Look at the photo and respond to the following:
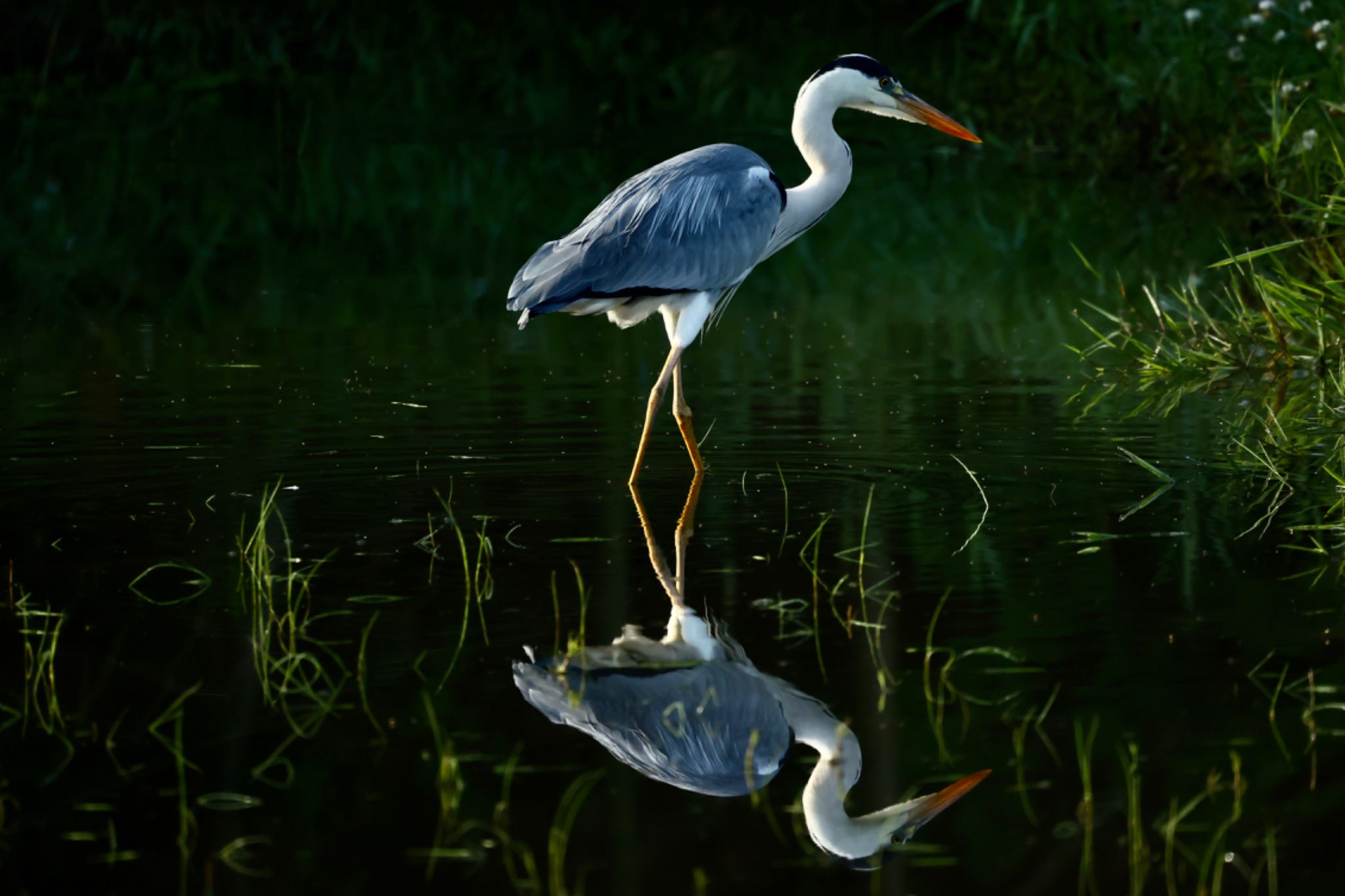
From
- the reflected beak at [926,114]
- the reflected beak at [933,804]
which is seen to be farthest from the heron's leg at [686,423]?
the reflected beak at [933,804]

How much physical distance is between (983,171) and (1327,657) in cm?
1543

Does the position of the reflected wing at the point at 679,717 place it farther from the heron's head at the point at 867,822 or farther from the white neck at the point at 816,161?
the white neck at the point at 816,161

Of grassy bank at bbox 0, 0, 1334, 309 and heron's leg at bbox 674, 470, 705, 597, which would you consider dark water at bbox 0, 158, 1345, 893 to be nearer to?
heron's leg at bbox 674, 470, 705, 597

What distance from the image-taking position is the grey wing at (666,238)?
8.05 metres

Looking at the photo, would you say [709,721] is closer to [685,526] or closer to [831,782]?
[831,782]

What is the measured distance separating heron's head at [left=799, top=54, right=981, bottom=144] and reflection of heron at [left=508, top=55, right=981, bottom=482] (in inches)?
0.6

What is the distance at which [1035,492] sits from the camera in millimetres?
7309

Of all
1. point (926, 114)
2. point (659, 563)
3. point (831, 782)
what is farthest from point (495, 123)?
point (831, 782)

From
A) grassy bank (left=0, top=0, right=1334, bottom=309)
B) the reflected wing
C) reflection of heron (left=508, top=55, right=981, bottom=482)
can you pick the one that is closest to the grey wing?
reflection of heron (left=508, top=55, right=981, bottom=482)

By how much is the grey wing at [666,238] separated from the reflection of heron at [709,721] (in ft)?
8.82

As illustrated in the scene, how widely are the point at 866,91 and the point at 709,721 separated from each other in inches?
195

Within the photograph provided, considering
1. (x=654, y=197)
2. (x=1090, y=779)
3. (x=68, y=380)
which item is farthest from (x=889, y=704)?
(x=68, y=380)

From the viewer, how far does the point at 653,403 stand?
26.5 ft

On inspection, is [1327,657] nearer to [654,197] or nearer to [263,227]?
[654,197]
